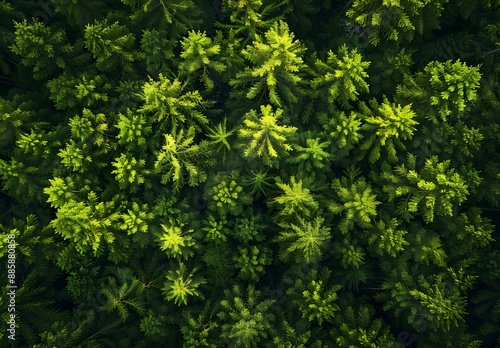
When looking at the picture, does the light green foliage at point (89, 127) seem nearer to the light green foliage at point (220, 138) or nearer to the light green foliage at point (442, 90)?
the light green foliage at point (220, 138)

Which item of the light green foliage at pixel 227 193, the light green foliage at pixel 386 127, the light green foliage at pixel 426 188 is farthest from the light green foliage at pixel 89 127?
the light green foliage at pixel 426 188

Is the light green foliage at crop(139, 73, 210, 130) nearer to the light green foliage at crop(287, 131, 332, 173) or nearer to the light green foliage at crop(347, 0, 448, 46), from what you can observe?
the light green foliage at crop(287, 131, 332, 173)

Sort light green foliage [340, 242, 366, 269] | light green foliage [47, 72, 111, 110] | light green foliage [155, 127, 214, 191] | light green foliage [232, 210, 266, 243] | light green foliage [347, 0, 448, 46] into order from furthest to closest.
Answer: light green foliage [232, 210, 266, 243]
light green foliage [340, 242, 366, 269]
light green foliage [47, 72, 111, 110]
light green foliage [155, 127, 214, 191]
light green foliage [347, 0, 448, 46]

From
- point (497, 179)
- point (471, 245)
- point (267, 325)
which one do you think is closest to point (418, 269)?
point (471, 245)

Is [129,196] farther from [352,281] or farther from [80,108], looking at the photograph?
[352,281]

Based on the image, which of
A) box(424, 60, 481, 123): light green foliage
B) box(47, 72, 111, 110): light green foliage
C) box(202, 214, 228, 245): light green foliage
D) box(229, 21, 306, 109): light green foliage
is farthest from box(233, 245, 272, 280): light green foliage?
box(424, 60, 481, 123): light green foliage

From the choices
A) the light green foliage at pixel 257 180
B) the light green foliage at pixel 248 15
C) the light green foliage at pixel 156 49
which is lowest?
the light green foliage at pixel 257 180

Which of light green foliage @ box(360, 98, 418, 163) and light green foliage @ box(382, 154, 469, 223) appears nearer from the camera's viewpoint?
light green foliage @ box(360, 98, 418, 163)

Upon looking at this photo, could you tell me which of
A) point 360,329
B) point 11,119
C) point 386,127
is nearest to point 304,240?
point 360,329
